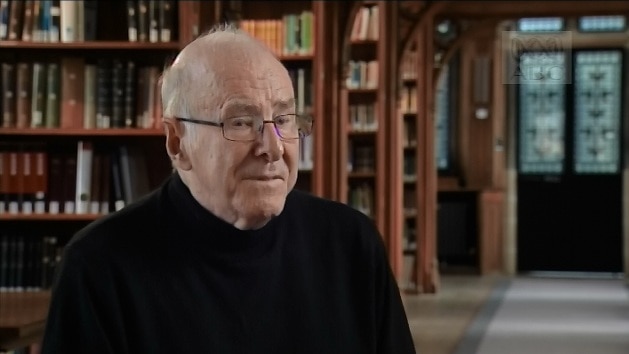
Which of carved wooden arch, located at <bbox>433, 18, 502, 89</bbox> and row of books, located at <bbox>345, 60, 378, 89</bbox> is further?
carved wooden arch, located at <bbox>433, 18, 502, 89</bbox>

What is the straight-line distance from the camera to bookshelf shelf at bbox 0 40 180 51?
18.5 ft

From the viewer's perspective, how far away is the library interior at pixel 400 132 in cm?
576

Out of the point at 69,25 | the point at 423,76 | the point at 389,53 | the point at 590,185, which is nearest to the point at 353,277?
the point at 69,25

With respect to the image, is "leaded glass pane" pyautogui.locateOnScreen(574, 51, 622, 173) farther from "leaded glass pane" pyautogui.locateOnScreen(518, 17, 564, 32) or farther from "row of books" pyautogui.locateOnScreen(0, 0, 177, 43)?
"row of books" pyautogui.locateOnScreen(0, 0, 177, 43)

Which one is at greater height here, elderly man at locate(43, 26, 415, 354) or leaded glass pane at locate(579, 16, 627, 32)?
leaded glass pane at locate(579, 16, 627, 32)

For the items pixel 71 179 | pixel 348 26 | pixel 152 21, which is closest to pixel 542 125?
pixel 348 26

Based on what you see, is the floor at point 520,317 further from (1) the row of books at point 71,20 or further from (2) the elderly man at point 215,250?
(2) the elderly man at point 215,250

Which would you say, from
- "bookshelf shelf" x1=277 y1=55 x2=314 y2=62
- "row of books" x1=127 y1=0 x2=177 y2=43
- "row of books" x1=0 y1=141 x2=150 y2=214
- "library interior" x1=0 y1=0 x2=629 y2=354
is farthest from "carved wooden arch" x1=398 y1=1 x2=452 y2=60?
"row of books" x1=0 y1=141 x2=150 y2=214

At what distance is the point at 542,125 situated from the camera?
16.1 metres

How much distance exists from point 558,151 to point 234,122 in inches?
581

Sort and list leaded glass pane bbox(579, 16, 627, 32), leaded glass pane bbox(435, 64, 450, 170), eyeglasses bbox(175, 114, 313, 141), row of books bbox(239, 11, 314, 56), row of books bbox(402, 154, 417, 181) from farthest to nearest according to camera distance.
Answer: leaded glass pane bbox(435, 64, 450, 170), leaded glass pane bbox(579, 16, 627, 32), row of books bbox(402, 154, 417, 181), row of books bbox(239, 11, 314, 56), eyeglasses bbox(175, 114, 313, 141)

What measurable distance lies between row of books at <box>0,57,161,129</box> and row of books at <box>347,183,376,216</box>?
204 inches

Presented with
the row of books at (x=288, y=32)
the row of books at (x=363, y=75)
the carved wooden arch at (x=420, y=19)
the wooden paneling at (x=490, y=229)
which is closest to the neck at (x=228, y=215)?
the row of books at (x=288, y=32)

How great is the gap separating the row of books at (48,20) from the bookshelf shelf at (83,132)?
46 centimetres
